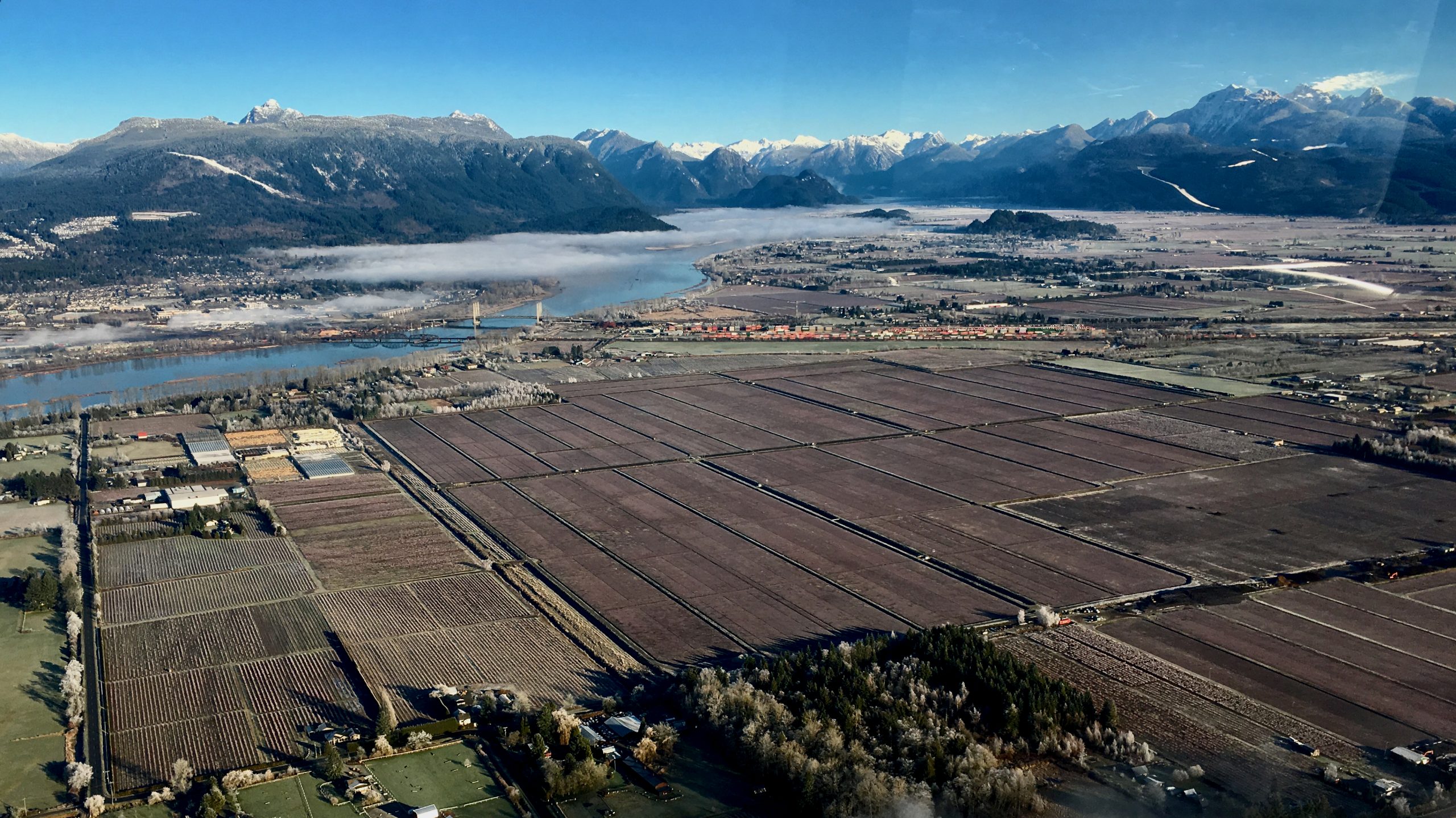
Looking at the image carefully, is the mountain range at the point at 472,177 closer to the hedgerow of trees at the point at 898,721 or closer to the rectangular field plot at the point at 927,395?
the rectangular field plot at the point at 927,395

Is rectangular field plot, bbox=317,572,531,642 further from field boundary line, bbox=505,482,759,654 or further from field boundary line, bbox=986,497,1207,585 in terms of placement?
field boundary line, bbox=986,497,1207,585

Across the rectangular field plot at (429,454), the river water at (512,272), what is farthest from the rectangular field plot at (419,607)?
the river water at (512,272)

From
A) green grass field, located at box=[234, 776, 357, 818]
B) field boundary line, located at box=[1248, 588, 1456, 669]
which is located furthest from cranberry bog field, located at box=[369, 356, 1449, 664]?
green grass field, located at box=[234, 776, 357, 818]

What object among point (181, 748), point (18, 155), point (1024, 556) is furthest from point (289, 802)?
point (18, 155)

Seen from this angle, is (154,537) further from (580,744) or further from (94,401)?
(94,401)

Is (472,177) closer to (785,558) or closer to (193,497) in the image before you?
(193,497)
